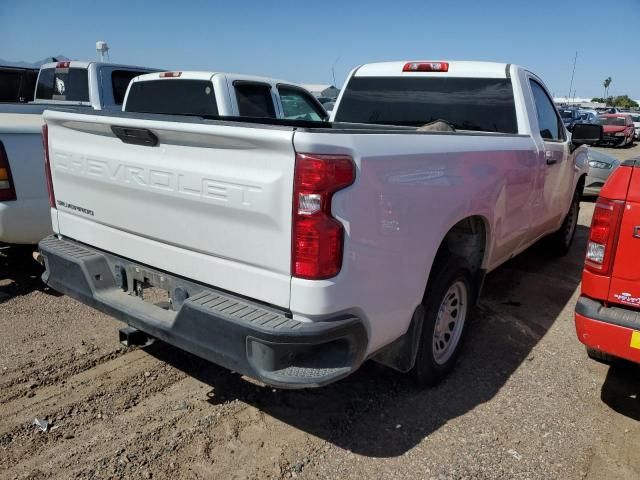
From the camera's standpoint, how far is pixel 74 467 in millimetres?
2623

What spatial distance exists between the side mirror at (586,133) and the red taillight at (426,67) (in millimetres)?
1525

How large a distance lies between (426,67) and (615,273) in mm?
2615

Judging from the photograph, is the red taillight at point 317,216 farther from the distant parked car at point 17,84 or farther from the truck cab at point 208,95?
the distant parked car at point 17,84

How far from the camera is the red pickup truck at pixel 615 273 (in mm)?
2783

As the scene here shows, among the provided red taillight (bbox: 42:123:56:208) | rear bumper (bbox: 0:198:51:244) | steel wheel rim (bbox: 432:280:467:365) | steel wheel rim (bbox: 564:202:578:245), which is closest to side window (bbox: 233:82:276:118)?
rear bumper (bbox: 0:198:51:244)

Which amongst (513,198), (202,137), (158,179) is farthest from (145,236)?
(513,198)

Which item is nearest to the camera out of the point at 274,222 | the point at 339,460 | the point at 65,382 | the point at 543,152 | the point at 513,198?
the point at 274,222

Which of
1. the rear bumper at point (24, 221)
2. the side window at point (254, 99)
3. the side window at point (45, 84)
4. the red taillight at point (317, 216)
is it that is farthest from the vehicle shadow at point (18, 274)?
the side window at point (45, 84)

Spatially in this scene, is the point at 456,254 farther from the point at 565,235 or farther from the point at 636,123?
Answer: the point at 636,123

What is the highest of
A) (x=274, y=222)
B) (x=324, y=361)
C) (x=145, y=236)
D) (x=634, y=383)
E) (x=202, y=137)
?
(x=202, y=137)

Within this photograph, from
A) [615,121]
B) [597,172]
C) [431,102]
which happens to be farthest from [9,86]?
[615,121]

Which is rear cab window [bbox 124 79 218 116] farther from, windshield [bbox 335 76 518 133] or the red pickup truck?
the red pickup truck

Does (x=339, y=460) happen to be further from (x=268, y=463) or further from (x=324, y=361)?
(x=324, y=361)

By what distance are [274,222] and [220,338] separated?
0.59m
